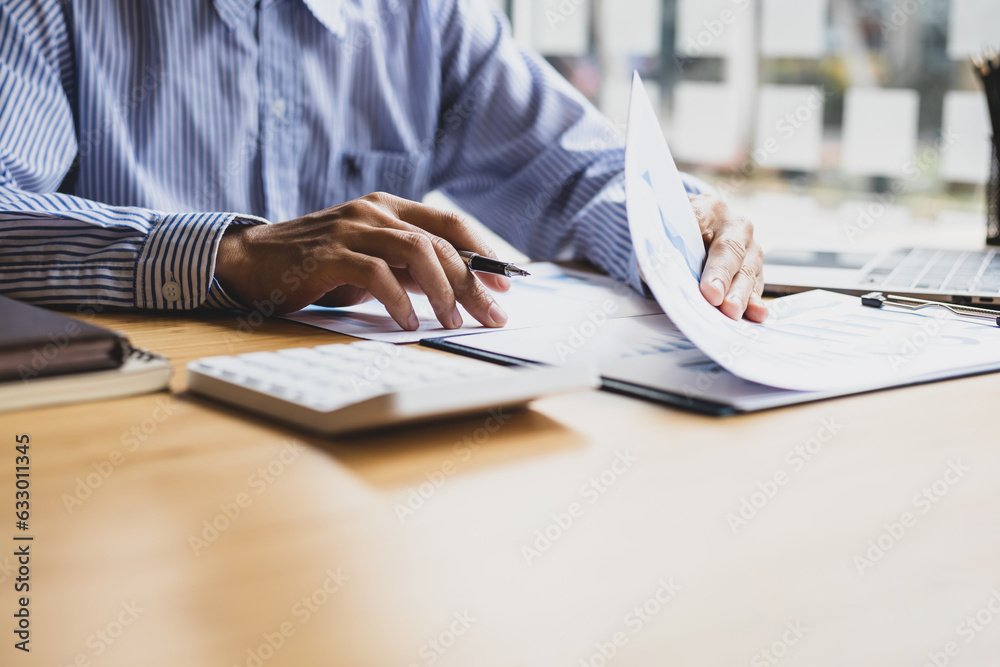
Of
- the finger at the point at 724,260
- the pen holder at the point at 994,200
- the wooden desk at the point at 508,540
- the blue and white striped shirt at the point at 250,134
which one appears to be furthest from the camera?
the pen holder at the point at 994,200

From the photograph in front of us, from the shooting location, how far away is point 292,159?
1344 millimetres

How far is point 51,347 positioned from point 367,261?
11.3 inches

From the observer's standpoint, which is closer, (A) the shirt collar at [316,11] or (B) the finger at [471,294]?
(B) the finger at [471,294]

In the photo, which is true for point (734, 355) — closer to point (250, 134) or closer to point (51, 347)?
point (51, 347)

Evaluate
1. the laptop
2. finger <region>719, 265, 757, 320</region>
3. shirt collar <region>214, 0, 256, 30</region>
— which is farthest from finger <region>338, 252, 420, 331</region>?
shirt collar <region>214, 0, 256, 30</region>

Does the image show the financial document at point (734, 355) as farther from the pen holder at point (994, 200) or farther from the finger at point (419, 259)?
the pen holder at point (994, 200)

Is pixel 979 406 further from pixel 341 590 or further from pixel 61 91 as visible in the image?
pixel 61 91

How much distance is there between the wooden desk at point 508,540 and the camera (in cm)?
31

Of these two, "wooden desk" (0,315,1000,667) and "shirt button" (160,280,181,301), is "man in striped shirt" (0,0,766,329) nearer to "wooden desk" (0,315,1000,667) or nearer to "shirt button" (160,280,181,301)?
"shirt button" (160,280,181,301)

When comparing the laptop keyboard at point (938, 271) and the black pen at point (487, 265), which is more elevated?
the black pen at point (487, 265)

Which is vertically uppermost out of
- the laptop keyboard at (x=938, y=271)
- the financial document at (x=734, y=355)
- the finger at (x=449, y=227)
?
the finger at (x=449, y=227)

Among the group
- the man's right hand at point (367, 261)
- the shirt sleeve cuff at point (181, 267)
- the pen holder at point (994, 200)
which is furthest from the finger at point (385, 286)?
the pen holder at point (994, 200)

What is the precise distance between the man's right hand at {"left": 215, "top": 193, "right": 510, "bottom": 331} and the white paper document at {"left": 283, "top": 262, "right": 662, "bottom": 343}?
2 centimetres

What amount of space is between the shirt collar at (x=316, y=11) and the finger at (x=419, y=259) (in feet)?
2.01
